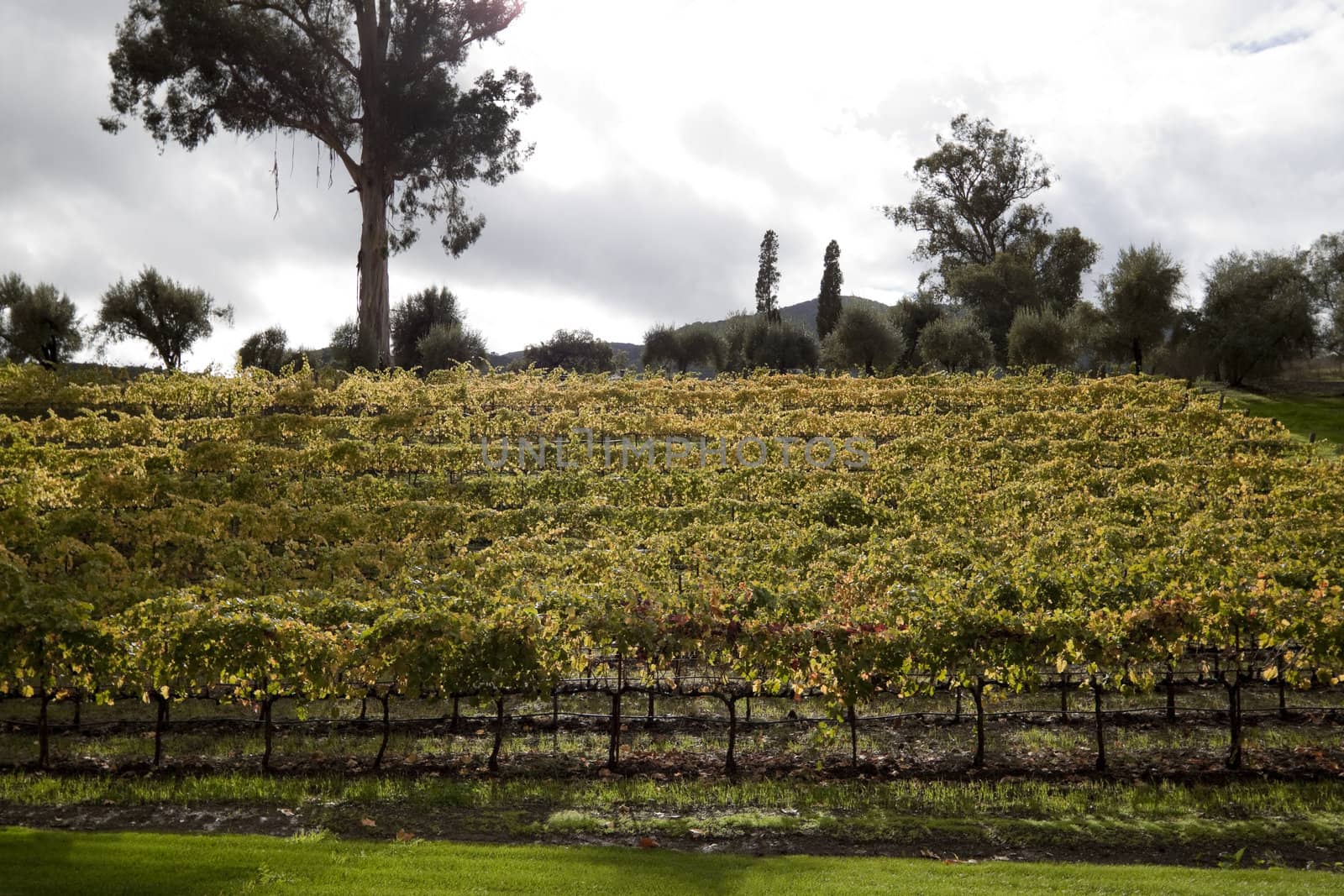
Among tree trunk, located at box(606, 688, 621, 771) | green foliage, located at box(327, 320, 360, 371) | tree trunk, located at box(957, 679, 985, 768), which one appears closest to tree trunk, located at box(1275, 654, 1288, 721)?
tree trunk, located at box(957, 679, 985, 768)

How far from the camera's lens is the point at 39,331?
171ft

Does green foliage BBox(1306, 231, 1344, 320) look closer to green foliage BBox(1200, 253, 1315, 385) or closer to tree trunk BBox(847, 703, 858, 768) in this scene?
green foliage BBox(1200, 253, 1315, 385)

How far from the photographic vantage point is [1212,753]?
1257 cm

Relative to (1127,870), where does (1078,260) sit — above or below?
above

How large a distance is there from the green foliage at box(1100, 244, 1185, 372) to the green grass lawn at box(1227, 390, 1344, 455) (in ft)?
16.0

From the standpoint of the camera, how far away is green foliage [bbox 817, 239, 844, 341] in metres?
71.7

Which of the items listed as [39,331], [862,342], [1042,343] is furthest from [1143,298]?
[39,331]

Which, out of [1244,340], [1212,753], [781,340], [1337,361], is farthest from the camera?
[781,340]

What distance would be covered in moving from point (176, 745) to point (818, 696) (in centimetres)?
931

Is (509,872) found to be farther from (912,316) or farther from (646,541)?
(912,316)

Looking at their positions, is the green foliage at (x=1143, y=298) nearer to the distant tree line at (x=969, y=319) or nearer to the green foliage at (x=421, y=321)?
the distant tree line at (x=969, y=319)

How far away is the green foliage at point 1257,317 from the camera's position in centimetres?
5088

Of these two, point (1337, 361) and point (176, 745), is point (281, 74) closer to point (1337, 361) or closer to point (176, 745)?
point (176, 745)

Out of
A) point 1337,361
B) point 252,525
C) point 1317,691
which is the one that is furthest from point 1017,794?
point 1337,361
